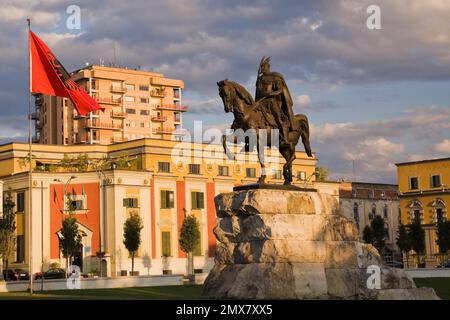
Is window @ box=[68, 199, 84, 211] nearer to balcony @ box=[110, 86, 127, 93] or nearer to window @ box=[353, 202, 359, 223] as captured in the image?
window @ box=[353, 202, 359, 223]

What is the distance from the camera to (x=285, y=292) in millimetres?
27359

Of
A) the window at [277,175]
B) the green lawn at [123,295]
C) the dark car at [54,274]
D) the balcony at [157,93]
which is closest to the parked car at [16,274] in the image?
the dark car at [54,274]

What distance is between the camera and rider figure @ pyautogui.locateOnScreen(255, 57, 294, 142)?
3045 cm

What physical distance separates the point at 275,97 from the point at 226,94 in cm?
180

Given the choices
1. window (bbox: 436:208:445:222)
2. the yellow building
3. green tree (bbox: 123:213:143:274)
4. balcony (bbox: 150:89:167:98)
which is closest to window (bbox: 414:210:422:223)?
the yellow building

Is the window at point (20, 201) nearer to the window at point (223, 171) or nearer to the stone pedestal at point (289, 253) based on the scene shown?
the window at point (223, 171)

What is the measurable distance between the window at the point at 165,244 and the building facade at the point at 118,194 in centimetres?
10

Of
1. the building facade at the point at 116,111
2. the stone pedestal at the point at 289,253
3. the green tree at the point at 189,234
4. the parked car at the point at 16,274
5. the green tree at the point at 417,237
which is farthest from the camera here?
the building facade at the point at 116,111

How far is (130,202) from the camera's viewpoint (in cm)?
8294

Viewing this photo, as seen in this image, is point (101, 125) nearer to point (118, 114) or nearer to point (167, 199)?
point (118, 114)

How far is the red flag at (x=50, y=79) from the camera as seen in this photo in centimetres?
4162

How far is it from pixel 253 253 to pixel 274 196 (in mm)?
1951
